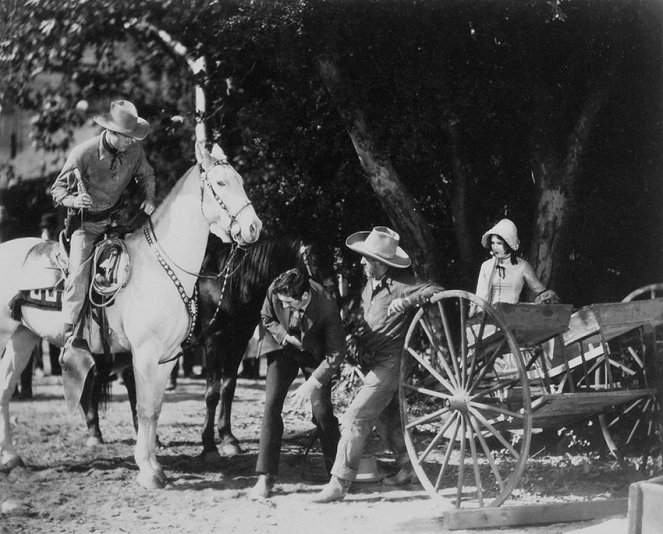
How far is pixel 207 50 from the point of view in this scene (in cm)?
1049

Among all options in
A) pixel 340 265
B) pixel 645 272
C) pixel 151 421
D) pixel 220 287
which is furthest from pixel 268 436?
pixel 645 272

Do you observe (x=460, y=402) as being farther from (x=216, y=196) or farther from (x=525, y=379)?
(x=216, y=196)

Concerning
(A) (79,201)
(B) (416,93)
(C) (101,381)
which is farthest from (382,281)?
(B) (416,93)

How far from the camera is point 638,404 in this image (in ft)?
23.3

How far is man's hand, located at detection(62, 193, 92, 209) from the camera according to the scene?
720cm

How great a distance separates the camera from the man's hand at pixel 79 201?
7199 mm

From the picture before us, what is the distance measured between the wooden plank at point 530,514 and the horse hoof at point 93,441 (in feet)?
14.3

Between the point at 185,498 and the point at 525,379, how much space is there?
2856 mm

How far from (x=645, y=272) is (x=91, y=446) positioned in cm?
658

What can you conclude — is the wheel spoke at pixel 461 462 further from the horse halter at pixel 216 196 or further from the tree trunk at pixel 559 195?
the tree trunk at pixel 559 195

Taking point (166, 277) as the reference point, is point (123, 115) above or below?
above

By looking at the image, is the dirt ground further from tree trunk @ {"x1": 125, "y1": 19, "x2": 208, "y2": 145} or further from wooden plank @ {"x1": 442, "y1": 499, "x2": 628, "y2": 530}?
tree trunk @ {"x1": 125, "y1": 19, "x2": 208, "y2": 145}

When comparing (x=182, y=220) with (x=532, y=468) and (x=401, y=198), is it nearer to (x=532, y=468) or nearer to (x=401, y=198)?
(x=401, y=198)

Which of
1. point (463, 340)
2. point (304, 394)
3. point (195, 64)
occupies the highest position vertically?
point (195, 64)
